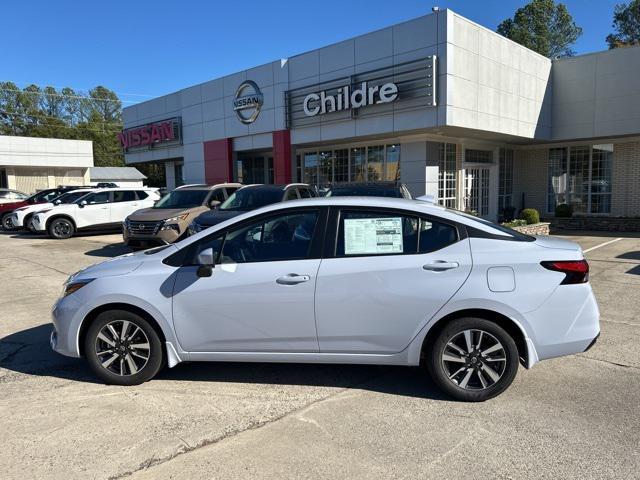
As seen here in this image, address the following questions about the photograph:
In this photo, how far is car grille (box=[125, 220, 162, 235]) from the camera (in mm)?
11268

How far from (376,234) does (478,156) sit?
16026 millimetres

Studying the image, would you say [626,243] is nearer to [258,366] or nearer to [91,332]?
[258,366]

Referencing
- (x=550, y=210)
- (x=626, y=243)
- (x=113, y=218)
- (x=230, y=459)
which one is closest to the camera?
(x=230, y=459)

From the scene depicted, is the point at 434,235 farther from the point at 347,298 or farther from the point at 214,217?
the point at 214,217

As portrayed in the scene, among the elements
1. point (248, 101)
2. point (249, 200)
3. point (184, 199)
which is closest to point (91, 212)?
point (184, 199)

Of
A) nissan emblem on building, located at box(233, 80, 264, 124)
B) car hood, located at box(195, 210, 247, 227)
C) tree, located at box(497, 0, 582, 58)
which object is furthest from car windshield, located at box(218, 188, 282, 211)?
tree, located at box(497, 0, 582, 58)

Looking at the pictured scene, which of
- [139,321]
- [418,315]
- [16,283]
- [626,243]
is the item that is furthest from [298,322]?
[626,243]

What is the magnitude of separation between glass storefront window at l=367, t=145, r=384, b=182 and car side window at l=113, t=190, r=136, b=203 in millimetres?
8564

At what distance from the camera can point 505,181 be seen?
2045 centimetres

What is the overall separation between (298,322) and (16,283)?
24.4 feet

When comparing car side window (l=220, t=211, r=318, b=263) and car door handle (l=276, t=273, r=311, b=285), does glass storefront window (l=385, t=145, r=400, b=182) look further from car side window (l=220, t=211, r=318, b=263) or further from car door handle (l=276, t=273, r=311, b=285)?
car door handle (l=276, t=273, r=311, b=285)

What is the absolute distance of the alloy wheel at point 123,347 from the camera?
427 centimetres

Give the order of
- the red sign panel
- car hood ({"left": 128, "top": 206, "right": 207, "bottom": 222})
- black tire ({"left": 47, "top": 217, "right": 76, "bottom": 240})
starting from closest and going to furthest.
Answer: car hood ({"left": 128, "top": 206, "right": 207, "bottom": 222}) < black tire ({"left": 47, "top": 217, "right": 76, "bottom": 240}) < the red sign panel

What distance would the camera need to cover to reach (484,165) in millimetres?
18875
